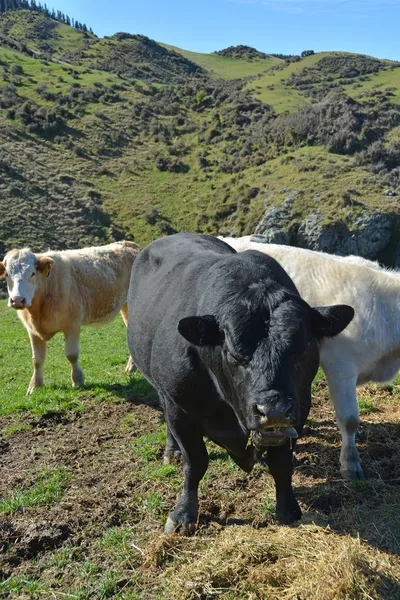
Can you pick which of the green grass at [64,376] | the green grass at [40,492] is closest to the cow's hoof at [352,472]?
the green grass at [40,492]

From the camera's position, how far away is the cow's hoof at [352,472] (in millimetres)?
5117

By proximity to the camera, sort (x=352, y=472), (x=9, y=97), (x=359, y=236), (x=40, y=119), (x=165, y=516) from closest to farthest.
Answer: (x=165, y=516) < (x=352, y=472) < (x=359, y=236) < (x=40, y=119) < (x=9, y=97)

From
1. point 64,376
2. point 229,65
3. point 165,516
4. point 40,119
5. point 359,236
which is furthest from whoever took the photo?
point 229,65

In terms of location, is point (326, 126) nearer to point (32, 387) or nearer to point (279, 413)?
point (32, 387)

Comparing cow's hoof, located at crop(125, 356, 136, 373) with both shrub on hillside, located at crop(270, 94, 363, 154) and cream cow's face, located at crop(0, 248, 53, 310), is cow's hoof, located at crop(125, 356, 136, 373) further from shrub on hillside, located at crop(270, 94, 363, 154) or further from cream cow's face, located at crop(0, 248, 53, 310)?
shrub on hillside, located at crop(270, 94, 363, 154)

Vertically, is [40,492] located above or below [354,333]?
below

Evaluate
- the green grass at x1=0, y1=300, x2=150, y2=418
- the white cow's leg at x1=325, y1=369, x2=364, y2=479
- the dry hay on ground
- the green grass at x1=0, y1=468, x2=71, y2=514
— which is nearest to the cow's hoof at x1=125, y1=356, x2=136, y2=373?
the green grass at x1=0, y1=300, x2=150, y2=418

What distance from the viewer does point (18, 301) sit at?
8969mm

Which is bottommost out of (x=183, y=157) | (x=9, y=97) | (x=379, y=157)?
(x=183, y=157)

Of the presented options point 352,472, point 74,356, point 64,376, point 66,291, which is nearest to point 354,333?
point 352,472

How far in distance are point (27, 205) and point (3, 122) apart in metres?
15.4

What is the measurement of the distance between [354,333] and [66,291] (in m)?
6.55

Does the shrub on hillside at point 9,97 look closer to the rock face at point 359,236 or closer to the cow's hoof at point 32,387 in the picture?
the rock face at point 359,236

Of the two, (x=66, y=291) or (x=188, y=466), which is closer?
(x=188, y=466)
